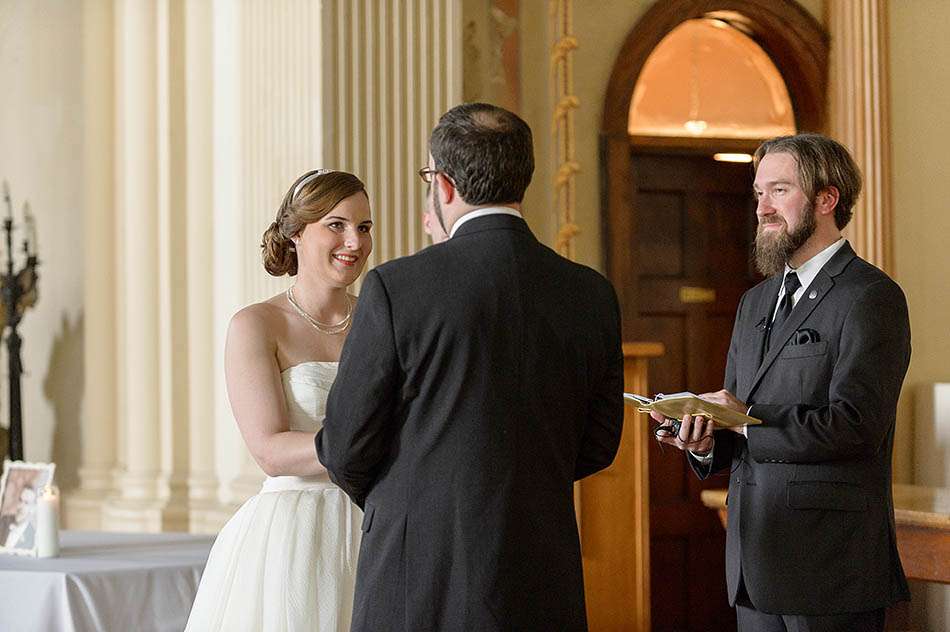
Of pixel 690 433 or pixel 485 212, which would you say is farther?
pixel 690 433

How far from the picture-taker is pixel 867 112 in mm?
6828

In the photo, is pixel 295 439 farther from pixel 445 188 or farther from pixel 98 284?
pixel 98 284

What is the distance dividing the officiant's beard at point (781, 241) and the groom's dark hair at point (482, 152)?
0.92 m

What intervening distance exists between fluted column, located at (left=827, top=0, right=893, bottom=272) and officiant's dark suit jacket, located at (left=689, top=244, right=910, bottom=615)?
160 inches

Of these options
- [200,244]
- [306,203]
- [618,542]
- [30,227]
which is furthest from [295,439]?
[30,227]

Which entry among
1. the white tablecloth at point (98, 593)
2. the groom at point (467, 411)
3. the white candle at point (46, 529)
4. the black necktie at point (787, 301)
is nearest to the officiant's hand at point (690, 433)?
the black necktie at point (787, 301)

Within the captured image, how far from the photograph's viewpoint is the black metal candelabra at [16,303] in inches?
261

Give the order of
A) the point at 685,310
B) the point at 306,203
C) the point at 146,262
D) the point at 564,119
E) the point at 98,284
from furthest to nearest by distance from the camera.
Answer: the point at 685,310
the point at 98,284
the point at 146,262
the point at 564,119
the point at 306,203

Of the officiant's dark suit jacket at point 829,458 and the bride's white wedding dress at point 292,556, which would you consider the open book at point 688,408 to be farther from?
the bride's white wedding dress at point 292,556

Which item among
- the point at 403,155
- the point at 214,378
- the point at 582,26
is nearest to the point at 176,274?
the point at 214,378

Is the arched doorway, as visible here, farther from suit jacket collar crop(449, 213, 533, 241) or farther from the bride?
suit jacket collar crop(449, 213, 533, 241)

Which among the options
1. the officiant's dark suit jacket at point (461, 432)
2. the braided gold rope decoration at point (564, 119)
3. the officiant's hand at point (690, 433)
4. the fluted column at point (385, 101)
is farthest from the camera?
the braided gold rope decoration at point (564, 119)

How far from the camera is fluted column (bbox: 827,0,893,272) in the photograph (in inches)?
264

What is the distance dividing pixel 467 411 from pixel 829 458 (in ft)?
3.25
